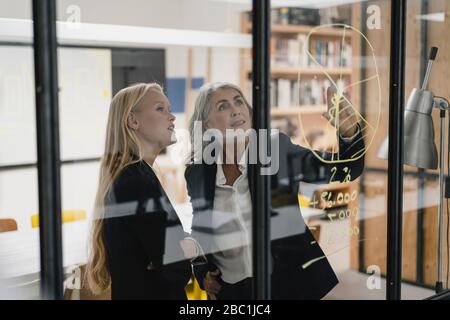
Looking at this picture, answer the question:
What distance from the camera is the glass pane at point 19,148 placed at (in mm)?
1927

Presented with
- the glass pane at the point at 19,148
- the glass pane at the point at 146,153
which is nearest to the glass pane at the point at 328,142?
the glass pane at the point at 146,153

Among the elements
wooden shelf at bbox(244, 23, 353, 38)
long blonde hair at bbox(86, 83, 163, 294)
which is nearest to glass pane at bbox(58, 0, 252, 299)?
long blonde hair at bbox(86, 83, 163, 294)

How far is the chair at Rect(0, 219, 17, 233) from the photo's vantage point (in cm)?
204

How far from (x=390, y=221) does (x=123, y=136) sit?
1.47 meters

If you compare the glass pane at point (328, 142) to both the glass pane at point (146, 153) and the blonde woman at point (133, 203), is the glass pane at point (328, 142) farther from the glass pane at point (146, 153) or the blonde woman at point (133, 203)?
the blonde woman at point (133, 203)

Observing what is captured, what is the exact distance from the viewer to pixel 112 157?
2.07 metres

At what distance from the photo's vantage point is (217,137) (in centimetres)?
232

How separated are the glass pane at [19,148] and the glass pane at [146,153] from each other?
0.10m

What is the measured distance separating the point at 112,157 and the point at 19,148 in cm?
29

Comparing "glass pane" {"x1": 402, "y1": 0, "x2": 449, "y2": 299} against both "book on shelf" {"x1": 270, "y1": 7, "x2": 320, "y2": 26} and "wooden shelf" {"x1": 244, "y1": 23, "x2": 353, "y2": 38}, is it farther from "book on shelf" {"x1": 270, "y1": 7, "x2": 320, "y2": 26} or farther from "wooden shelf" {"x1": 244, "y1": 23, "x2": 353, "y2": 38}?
"book on shelf" {"x1": 270, "y1": 7, "x2": 320, "y2": 26}

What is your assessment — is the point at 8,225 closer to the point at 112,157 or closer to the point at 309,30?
the point at 112,157

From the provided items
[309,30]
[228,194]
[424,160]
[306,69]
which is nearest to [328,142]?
[306,69]
